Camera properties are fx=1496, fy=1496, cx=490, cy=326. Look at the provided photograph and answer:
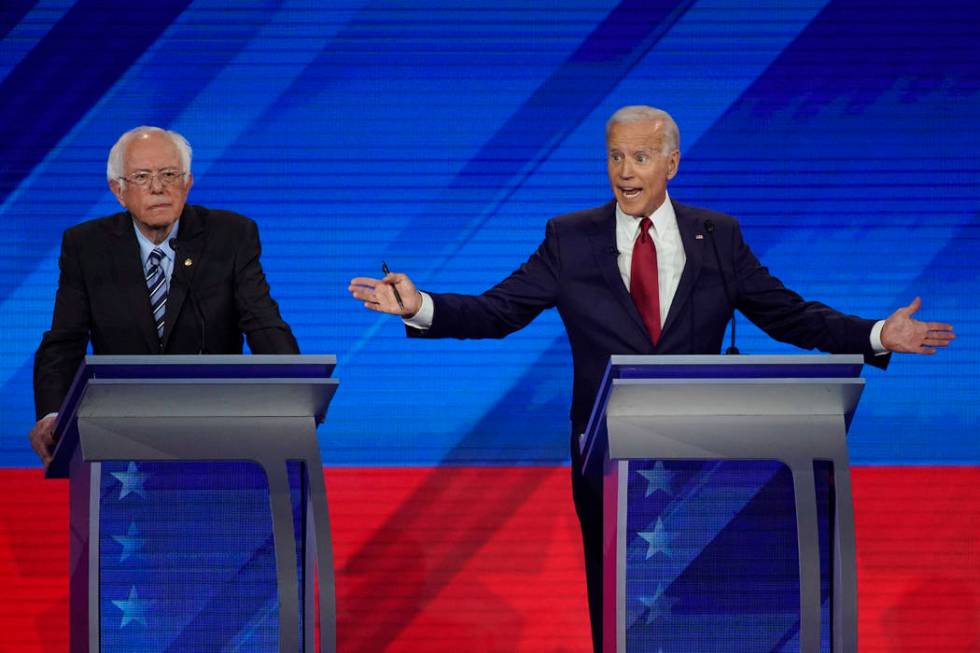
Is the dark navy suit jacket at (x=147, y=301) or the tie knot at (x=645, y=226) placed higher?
the tie knot at (x=645, y=226)

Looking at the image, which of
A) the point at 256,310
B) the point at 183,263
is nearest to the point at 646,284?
the point at 256,310

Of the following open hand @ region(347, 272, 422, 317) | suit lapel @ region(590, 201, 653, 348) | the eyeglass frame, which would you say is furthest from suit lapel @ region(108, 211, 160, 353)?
suit lapel @ region(590, 201, 653, 348)

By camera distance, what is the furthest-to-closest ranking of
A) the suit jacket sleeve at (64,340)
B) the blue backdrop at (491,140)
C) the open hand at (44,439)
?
the blue backdrop at (491,140), the suit jacket sleeve at (64,340), the open hand at (44,439)

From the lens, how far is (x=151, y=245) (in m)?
3.46

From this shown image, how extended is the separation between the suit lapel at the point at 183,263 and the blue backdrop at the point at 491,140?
155 centimetres

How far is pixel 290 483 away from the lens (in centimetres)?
282

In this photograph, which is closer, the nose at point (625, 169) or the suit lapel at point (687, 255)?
the suit lapel at point (687, 255)

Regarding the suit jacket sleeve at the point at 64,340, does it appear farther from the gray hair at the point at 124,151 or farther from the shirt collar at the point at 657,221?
the shirt collar at the point at 657,221

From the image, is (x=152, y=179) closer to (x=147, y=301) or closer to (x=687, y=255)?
(x=147, y=301)

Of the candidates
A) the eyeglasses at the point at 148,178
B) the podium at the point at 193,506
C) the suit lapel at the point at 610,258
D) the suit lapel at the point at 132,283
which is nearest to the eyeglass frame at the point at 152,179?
the eyeglasses at the point at 148,178

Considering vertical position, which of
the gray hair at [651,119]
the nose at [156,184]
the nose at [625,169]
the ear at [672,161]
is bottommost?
the nose at [156,184]

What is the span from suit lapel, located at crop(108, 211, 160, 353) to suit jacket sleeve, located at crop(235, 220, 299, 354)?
0.20 m

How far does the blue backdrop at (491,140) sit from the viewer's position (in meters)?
4.99

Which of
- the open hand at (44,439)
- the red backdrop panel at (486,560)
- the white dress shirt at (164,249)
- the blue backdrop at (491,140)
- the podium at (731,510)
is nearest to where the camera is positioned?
the podium at (731,510)
